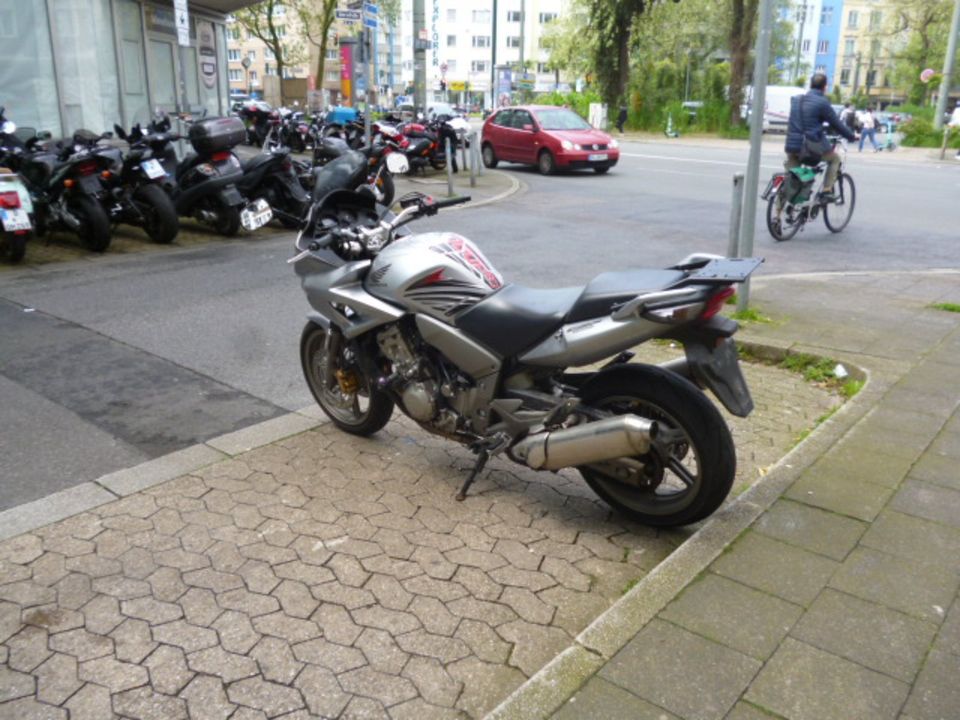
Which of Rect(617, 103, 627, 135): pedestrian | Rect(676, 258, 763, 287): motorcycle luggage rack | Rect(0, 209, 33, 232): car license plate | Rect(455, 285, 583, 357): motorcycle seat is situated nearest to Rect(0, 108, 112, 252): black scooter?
Rect(0, 209, 33, 232): car license plate

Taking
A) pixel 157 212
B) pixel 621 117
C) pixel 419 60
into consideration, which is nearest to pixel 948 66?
pixel 621 117

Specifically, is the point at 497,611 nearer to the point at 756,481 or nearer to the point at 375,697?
the point at 375,697

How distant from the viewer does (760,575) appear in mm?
3164

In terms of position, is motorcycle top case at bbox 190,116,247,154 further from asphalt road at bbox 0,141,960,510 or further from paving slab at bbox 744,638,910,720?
paving slab at bbox 744,638,910,720

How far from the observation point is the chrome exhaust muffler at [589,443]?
3389 mm

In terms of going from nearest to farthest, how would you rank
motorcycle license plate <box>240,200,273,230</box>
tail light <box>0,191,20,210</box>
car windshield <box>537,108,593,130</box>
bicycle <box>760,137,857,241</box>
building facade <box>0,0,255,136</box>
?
motorcycle license plate <box>240,200,273,230</box> < tail light <box>0,191,20,210</box> < bicycle <box>760,137,857,241</box> < building facade <box>0,0,255,136</box> < car windshield <box>537,108,593,130</box>

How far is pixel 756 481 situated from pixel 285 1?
37.7 m

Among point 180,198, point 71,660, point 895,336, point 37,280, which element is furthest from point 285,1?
point 71,660

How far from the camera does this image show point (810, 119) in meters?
10.6

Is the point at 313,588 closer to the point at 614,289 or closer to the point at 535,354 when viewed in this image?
the point at 535,354

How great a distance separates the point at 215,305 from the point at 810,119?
7.51m

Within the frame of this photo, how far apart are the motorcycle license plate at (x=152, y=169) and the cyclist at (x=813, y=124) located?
7.74 meters

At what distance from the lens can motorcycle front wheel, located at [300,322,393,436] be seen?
4.67 meters

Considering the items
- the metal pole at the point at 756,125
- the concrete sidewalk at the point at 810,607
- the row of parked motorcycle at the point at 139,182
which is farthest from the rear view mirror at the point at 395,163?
the row of parked motorcycle at the point at 139,182
